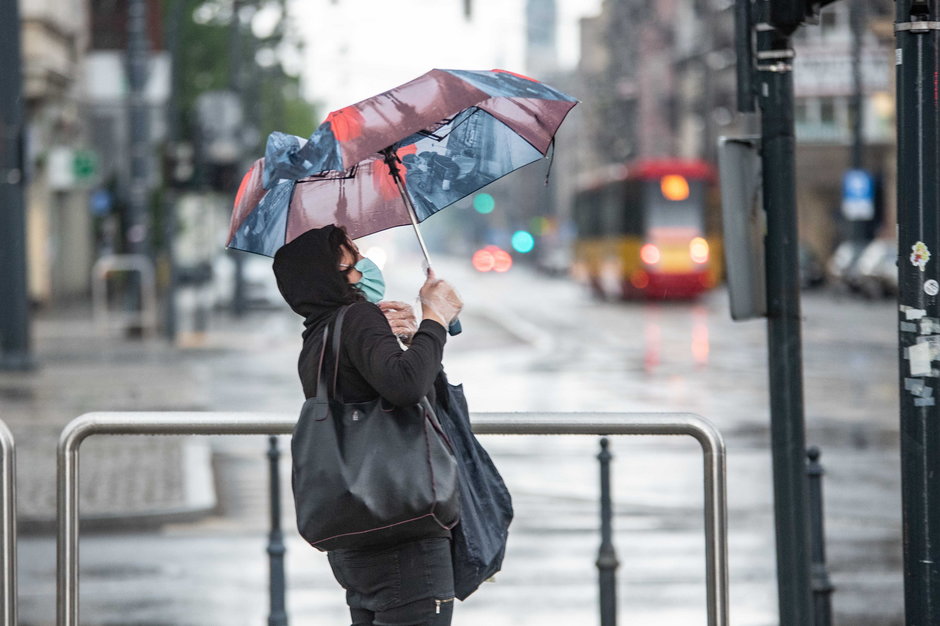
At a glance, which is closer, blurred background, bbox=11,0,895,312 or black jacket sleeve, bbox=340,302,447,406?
black jacket sleeve, bbox=340,302,447,406

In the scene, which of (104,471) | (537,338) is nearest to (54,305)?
(537,338)

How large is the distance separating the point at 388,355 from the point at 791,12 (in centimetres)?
193

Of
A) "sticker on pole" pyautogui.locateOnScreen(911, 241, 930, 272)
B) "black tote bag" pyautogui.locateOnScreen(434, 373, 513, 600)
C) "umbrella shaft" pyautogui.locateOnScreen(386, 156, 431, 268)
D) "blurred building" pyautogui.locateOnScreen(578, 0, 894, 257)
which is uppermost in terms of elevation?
"blurred building" pyautogui.locateOnScreen(578, 0, 894, 257)

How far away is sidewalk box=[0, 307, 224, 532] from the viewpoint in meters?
9.57

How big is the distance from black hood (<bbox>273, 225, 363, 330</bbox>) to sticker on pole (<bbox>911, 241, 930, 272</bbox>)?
149cm

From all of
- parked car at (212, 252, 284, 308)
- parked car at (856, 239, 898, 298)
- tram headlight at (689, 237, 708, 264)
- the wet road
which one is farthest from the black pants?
parked car at (856, 239, 898, 298)

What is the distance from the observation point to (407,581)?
3.73 meters

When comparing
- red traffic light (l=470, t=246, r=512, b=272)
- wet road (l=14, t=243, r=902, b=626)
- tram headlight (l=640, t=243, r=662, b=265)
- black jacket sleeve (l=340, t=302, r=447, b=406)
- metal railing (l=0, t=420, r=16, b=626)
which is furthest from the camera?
red traffic light (l=470, t=246, r=512, b=272)

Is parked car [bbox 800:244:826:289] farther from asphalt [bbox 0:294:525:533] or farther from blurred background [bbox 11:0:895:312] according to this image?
asphalt [bbox 0:294:525:533]

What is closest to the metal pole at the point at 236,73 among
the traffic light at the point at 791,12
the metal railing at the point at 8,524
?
the metal railing at the point at 8,524

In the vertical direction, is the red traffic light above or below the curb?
above

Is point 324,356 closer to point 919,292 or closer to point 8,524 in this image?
point 8,524

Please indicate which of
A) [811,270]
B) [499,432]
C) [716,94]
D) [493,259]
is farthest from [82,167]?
[493,259]

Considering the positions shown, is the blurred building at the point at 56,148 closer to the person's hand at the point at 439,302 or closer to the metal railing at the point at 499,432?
the metal railing at the point at 499,432
